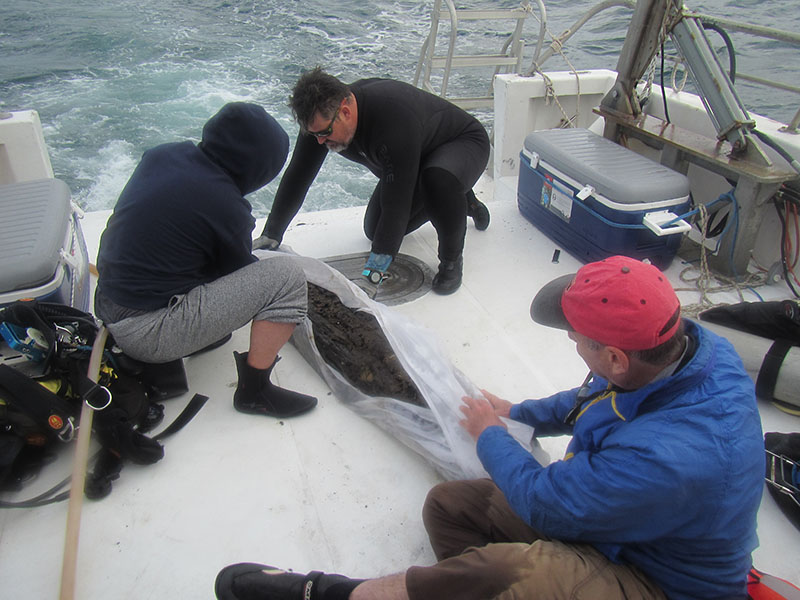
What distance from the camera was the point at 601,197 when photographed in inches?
112

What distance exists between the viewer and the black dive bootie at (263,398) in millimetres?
2064

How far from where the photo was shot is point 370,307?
2248 millimetres

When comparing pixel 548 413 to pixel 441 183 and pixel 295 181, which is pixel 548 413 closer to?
pixel 441 183

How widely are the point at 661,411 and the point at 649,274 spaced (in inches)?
11.0

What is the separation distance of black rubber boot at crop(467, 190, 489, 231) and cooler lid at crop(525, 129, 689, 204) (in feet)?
1.38

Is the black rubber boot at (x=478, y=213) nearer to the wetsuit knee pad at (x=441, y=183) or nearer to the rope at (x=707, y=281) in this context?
the wetsuit knee pad at (x=441, y=183)

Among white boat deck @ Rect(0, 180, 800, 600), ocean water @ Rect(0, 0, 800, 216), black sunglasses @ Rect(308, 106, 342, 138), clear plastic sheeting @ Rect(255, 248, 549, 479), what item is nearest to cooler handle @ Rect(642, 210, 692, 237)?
white boat deck @ Rect(0, 180, 800, 600)

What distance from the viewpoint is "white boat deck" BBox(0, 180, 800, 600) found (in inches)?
63.4

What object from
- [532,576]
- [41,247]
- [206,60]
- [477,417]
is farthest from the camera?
[206,60]

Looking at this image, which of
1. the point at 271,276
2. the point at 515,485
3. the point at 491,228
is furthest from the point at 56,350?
the point at 491,228

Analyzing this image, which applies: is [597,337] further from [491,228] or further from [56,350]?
[491,228]

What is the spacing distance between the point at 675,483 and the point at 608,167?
7.14ft

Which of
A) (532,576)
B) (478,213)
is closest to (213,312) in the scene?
(532,576)

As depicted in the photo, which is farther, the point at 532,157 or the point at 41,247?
the point at 532,157
